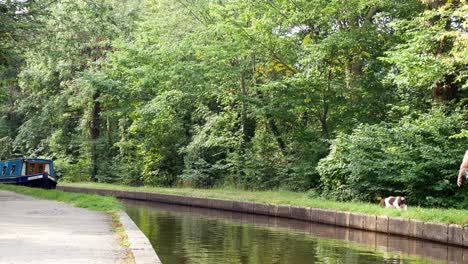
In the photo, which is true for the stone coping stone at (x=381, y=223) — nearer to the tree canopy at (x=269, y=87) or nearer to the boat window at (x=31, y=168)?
the tree canopy at (x=269, y=87)

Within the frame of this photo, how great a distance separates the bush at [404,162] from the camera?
16.9m

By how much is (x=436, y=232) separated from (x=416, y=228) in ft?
2.24

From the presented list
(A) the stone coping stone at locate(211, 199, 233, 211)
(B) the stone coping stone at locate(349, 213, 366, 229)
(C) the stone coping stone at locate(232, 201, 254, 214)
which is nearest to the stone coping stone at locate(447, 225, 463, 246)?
(B) the stone coping stone at locate(349, 213, 366, 229)

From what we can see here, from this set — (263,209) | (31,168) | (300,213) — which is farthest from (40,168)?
(300,213)

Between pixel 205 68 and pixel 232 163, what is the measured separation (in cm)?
470

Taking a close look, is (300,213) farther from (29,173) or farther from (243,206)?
(29,173)

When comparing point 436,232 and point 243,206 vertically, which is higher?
point 436,232

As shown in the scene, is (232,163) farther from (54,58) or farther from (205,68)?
(54,58)

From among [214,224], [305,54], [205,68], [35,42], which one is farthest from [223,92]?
[214,224]

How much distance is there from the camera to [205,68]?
28234mm

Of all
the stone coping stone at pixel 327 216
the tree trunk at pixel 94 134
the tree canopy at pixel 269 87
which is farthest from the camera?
the tree trunk at pixel 94 134

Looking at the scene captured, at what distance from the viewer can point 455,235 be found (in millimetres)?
12211

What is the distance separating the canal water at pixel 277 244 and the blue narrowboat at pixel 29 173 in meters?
16.5

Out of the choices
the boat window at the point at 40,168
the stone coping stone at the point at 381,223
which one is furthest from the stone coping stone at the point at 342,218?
the boat window at the point at 40,168
